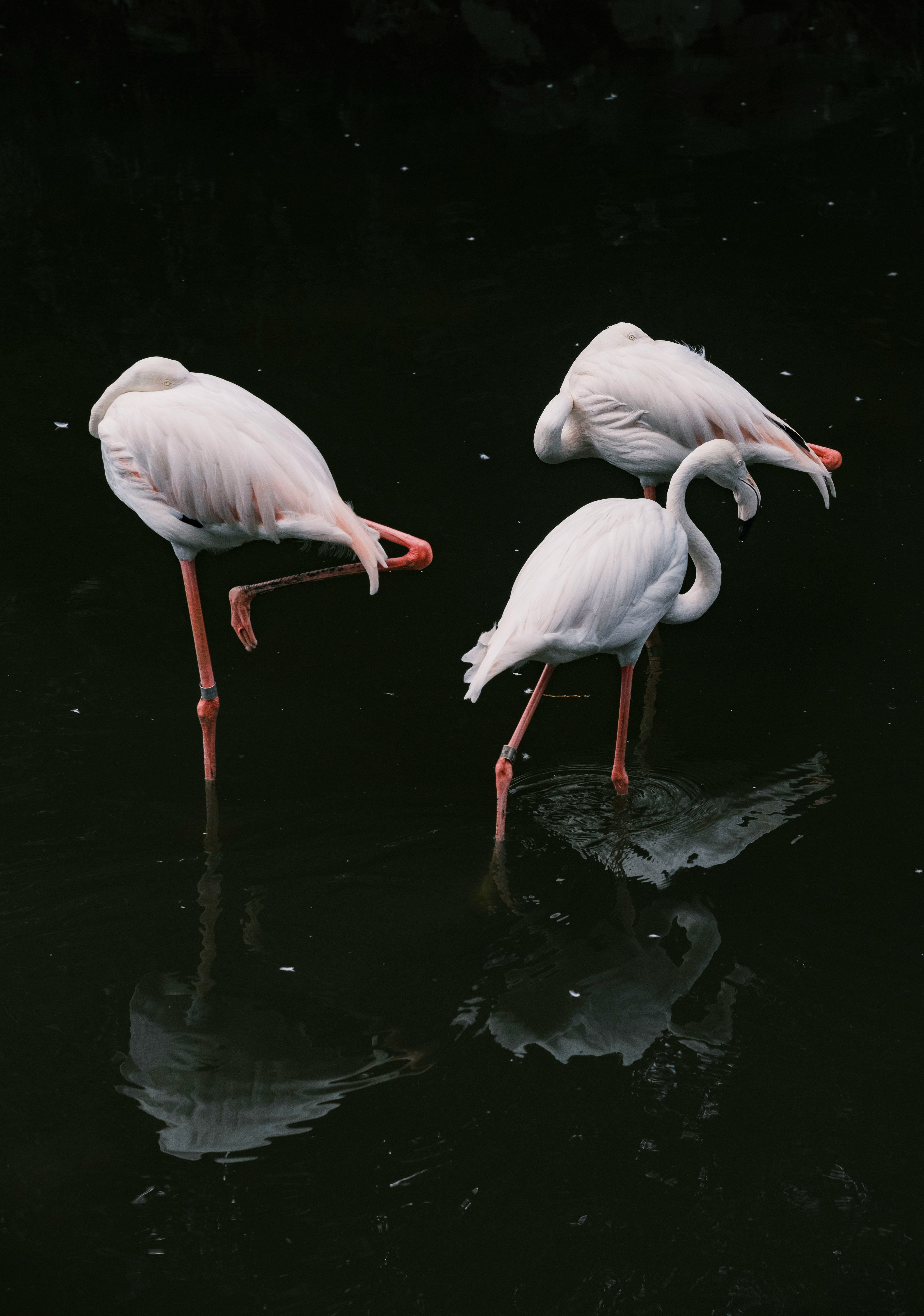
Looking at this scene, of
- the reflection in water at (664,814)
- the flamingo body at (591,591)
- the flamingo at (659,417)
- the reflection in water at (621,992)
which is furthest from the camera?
the flamingo at (659,417)

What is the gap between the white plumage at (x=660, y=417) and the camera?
4.83 metres

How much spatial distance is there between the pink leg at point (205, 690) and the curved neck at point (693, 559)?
4.78 feet

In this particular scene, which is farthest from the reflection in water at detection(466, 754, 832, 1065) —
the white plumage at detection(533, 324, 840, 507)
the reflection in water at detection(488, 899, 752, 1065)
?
the white plumage at detection(533, 324, 840, 507)

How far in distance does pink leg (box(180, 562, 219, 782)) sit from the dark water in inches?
5.1

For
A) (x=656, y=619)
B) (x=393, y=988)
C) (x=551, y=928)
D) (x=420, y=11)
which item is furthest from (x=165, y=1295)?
(x=420, y=11)

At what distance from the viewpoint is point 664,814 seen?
4094 millimetres

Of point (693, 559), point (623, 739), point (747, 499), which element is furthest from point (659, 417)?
point (623, 739)

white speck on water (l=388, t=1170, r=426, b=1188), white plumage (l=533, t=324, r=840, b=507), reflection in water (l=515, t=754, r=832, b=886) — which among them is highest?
white plumage (l=533, t=324, r=840, b=507)

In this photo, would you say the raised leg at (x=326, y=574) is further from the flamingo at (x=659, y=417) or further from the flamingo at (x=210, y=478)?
the flamingo at (x=659, y=417)

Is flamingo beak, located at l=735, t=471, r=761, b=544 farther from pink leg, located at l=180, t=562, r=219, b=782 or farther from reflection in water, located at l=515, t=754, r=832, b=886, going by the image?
pink leg, located at l=180, t=562, r=219, b=782

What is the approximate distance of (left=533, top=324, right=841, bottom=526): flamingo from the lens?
4.83m

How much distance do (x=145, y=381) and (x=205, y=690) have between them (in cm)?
98

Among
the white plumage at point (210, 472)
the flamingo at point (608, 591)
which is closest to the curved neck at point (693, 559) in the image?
the flamingo at point (608, 591)

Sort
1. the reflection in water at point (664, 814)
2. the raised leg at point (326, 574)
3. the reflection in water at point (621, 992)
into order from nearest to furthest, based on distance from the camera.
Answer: the reflection in water at point (621, 992), the reflection in water at point (664, 814), the raised leg at point (326, 574)
